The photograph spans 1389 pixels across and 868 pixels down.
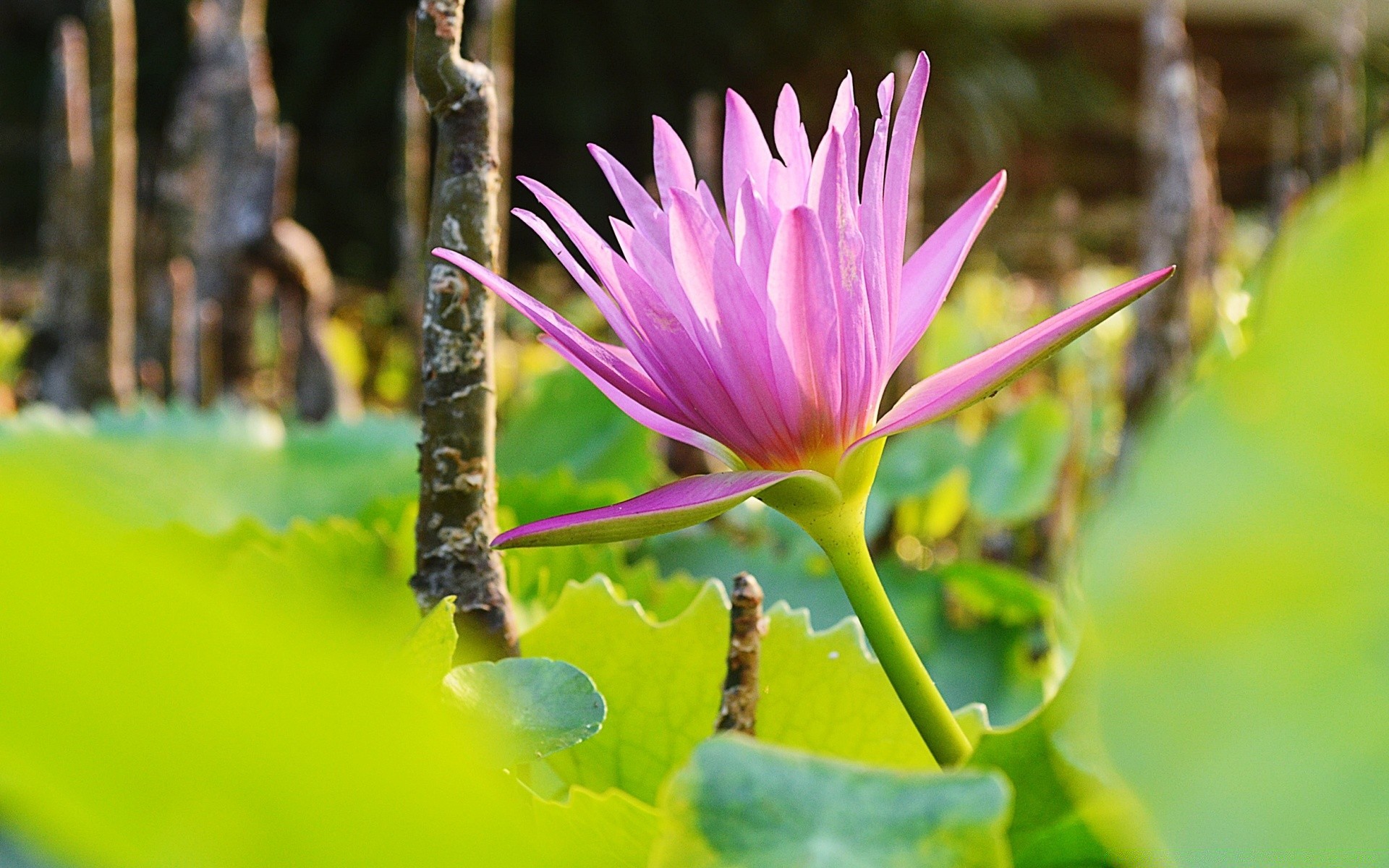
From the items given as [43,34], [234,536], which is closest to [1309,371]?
[234,536]

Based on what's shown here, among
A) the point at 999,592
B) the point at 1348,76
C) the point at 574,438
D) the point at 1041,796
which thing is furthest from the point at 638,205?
the point at 1348,76

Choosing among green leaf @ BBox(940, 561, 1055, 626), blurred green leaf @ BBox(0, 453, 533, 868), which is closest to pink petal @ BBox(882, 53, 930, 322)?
blurred green leaf @ BBox(0, 453, 533, 868)

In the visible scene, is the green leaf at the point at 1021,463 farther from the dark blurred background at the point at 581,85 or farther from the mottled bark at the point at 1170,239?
the dark blurred background at the point at 581,85

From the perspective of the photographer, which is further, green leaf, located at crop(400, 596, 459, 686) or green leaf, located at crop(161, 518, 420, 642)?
green leaf, located at crop(161, 518, 420, 642)

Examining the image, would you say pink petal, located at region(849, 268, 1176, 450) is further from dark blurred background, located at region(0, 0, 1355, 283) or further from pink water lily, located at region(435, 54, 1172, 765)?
dark blurred background, located at region(0, 0, 1355, 283)

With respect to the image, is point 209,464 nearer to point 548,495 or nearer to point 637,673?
point 548,495
